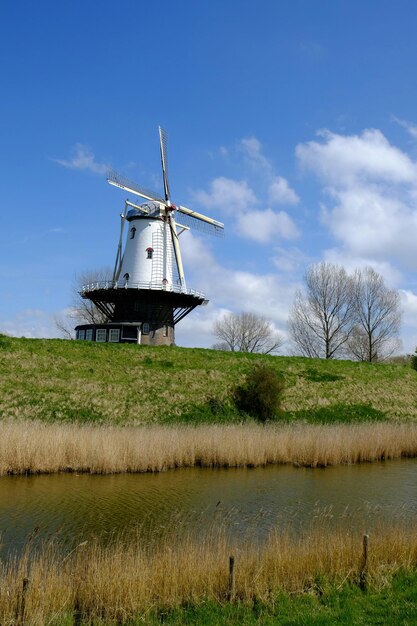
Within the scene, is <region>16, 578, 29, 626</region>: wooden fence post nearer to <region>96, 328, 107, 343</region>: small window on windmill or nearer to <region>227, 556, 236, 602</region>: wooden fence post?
<region>227, 556, 236, 602</region>: wooden fence post

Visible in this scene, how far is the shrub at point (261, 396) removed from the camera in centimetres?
2614

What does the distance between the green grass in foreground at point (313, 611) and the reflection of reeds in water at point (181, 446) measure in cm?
1017

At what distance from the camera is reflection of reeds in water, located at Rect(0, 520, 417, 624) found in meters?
6.21

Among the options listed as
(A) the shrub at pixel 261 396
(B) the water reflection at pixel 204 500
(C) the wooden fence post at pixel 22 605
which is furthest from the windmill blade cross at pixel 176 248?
(C) the wooden fence post at pixel 22 605

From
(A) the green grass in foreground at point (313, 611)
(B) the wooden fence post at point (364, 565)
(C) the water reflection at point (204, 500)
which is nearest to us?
(A) the green grass in foreground at point (313, 611)

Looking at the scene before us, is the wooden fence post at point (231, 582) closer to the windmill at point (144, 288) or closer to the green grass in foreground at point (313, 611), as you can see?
the green grass in foreground at point (313, 611)

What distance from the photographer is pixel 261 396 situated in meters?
26.2

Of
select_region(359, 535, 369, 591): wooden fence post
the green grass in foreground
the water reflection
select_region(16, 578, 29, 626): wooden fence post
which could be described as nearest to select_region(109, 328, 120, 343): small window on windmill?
the water reflection

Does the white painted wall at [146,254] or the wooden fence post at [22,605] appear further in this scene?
the white painted wall at [146,254]

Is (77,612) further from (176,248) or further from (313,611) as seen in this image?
(176,248)

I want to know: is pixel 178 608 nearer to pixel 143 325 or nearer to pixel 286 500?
pixel 286 500

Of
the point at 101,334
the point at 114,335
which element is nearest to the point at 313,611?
the point at 114,335

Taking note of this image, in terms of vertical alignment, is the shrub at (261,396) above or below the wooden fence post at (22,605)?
above

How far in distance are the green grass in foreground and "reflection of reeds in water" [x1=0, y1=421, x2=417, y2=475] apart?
10.2 metres
